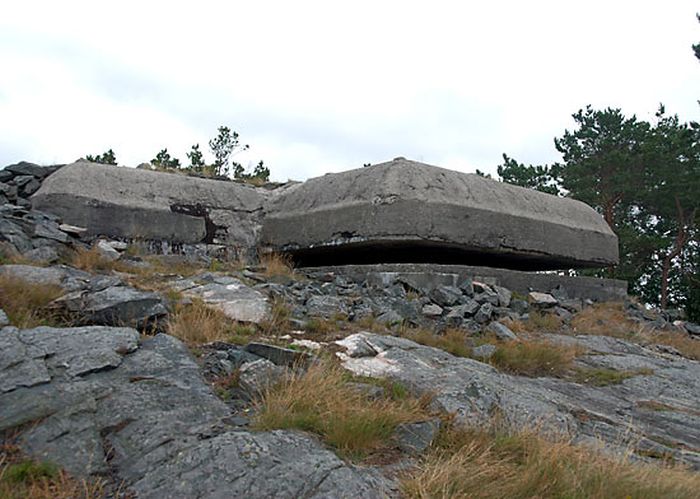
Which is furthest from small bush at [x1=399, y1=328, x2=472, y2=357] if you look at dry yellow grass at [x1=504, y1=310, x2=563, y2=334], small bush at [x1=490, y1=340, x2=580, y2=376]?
dry yellow grass at [x1=504, y1=310, x2=563, y2=334]

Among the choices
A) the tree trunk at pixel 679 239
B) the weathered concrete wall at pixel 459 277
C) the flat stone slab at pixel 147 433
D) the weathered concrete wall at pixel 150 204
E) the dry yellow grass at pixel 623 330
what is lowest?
the flat stone slab at pixel 147 433

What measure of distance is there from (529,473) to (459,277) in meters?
3.40

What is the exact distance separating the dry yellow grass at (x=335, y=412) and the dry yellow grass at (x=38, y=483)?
662mm

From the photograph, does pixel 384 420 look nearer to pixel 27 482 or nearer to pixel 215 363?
pixel 215 363

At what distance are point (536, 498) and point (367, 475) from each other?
0.61 meters

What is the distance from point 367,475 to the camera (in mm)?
2324

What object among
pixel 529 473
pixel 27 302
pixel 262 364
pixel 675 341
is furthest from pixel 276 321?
pixel 675 341

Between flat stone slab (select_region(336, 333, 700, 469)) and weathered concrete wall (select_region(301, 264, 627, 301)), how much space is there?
1.47m

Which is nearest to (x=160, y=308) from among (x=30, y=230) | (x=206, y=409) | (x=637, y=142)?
(x=206, y=409)

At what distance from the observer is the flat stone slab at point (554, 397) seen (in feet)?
10.3

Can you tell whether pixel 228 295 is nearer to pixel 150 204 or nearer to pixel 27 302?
pixel 27 302

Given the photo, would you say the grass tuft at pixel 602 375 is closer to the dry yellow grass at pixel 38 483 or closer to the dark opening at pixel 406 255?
the dark opening at pixel 406 255

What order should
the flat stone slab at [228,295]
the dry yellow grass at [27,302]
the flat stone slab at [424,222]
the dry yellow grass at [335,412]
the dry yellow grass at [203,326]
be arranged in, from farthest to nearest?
1. the flat stone slab at [424,222]
2. the flat stone slab at [228,295]
3. the dry yellow grass at [203,326]
4. the dry yellow grass at [27,302]
5. the dry yellow grass at [335,412]

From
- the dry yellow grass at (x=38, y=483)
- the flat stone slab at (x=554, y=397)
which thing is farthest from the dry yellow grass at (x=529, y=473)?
the dry yellow grass at (x=38, y=483)
